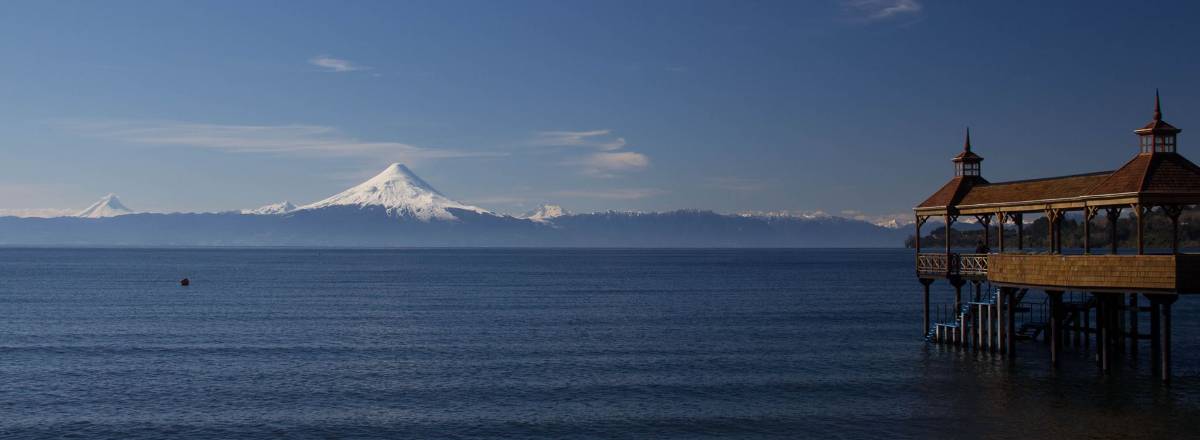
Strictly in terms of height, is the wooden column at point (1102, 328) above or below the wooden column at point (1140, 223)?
below

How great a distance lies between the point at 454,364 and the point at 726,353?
1218 cm

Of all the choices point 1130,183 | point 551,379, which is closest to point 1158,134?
point 1130,183

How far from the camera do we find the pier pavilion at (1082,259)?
114 ft

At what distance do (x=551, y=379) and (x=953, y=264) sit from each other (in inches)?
767

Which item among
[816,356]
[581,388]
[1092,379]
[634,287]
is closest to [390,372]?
[581,388]

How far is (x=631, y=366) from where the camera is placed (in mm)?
43219

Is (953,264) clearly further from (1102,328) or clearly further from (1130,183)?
(1130,183)

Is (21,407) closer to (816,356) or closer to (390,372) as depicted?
(390,372)

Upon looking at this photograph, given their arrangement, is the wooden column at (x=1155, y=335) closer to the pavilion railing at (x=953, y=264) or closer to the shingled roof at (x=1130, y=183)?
the shingled roof at (x=1130, y=183)

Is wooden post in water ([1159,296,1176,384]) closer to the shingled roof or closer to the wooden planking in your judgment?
the wooden planking

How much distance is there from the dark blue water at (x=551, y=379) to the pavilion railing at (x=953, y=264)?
11.5 feet

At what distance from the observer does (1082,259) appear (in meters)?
36.6

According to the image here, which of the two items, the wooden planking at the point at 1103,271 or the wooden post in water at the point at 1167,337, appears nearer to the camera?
the wooden planking at the point at 1103,271

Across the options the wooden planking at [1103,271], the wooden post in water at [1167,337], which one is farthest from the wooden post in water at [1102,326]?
the wooden post in water at [1167,337]
